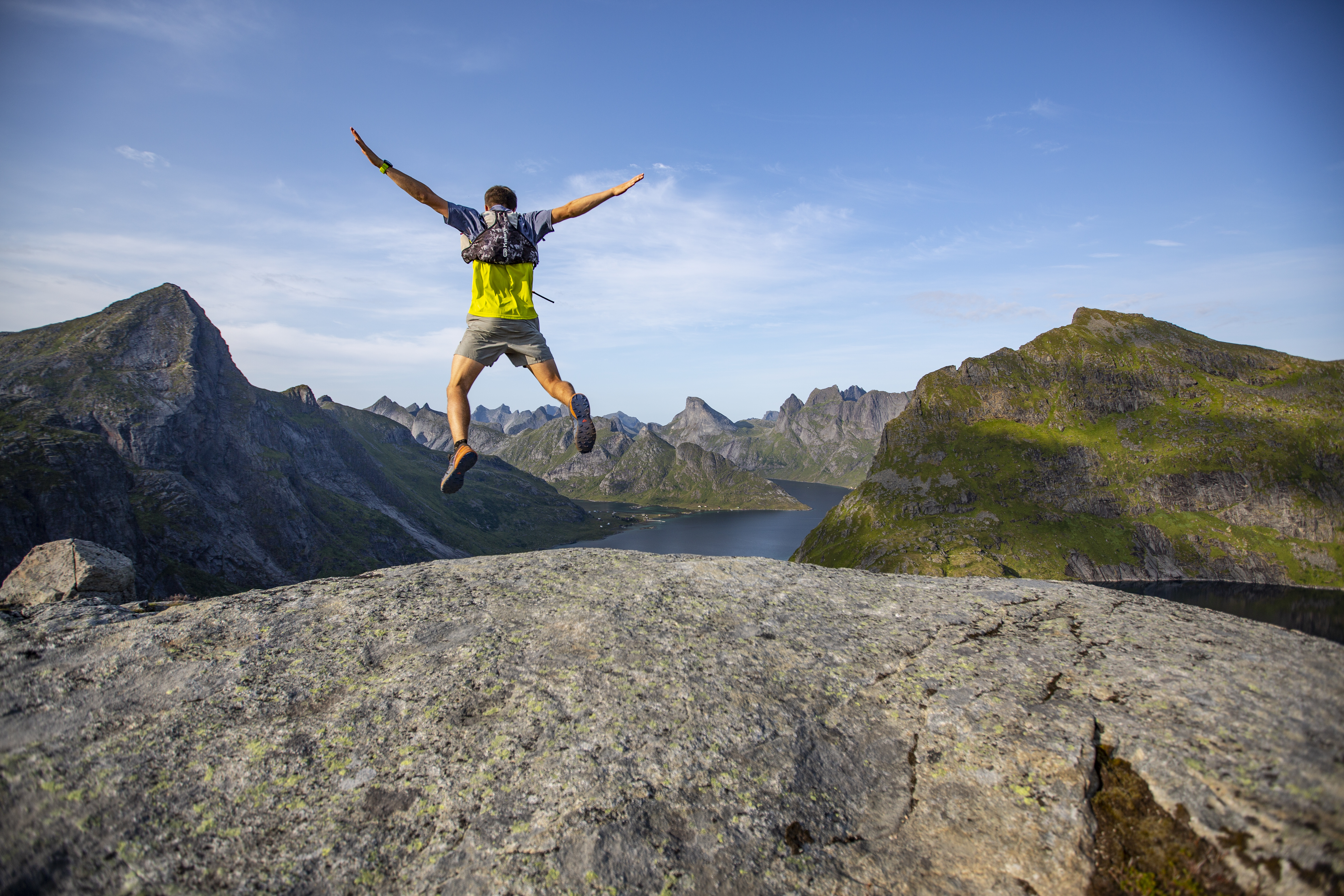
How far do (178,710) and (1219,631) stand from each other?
13.3 meters

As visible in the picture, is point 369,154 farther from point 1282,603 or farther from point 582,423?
point 1282,603

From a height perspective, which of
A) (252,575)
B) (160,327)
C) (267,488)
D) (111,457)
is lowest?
(252,575)

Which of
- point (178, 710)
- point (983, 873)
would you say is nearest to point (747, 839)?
point (983, 873)

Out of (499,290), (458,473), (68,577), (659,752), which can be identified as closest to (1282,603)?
(659,752)

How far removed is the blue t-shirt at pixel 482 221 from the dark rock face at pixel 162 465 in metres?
109

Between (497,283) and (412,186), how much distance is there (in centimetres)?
220

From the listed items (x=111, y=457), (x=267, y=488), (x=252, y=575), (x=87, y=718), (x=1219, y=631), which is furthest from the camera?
(x=267, y=488)

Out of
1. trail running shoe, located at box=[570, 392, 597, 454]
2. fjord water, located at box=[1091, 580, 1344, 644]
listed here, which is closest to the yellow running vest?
trail running shoe, located at box=[570, 392, 597, 454]

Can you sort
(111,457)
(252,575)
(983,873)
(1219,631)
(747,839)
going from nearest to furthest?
(983,873) < (747,839) < (1219,631) < (111,457) < (252,575)

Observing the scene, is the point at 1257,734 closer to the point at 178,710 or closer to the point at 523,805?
the point at 523,805

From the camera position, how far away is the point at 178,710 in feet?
21.0

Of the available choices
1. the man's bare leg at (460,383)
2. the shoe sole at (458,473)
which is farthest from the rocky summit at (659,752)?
the man's bare leg at (460,383)

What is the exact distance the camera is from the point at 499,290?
10.3 metres

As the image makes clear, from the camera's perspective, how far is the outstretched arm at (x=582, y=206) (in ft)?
33.6
